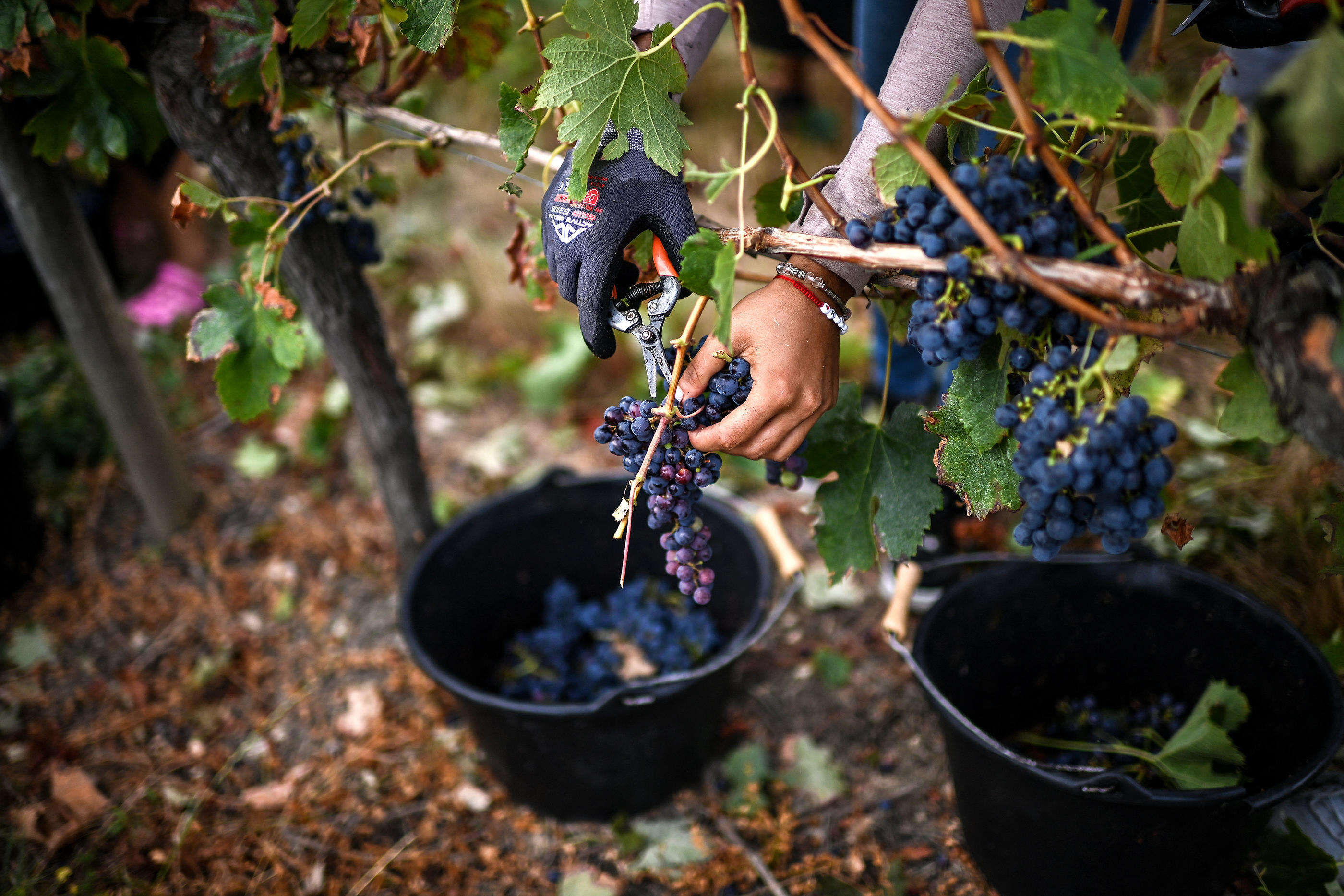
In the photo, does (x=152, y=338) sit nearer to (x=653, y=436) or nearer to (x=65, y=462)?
(x=65, y=462)

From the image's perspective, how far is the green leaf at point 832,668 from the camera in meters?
2.26

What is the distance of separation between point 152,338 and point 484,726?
2765 millimetres

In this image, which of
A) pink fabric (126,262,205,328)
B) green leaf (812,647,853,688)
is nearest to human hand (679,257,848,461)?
green leaf (812,647,853,688)

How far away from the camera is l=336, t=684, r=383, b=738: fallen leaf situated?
2258 millimetres

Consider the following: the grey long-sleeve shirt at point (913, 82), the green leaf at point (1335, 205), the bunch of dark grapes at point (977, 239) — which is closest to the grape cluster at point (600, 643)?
the grey long-sleeve shirt at point (913, 82)

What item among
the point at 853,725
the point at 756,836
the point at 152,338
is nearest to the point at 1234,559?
the point at 853,725

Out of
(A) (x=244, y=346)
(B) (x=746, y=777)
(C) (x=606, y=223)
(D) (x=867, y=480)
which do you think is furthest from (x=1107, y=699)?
(A) (x=244, y=346)

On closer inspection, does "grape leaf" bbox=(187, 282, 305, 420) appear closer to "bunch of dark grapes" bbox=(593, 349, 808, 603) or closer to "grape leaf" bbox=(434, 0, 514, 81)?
"grape leaf" bbox=(434, 0, 514, 81)

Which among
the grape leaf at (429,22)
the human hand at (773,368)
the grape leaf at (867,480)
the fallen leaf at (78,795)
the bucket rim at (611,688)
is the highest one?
the grape leaf at (429,22)

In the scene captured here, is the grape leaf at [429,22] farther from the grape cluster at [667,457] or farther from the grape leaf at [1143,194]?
the grape leaf at [1143,194]

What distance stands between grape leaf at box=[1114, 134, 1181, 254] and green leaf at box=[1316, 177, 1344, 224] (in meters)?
0.25

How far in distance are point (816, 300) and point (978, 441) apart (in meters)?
0.30

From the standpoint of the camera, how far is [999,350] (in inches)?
44.8

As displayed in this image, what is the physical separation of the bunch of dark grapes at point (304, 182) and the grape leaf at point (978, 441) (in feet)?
4.28
